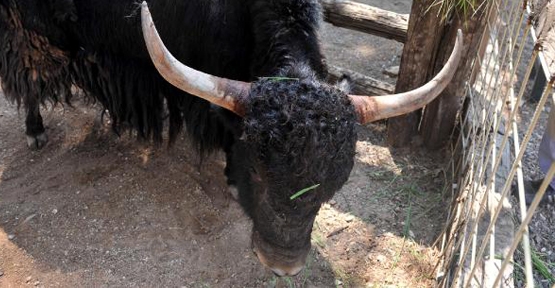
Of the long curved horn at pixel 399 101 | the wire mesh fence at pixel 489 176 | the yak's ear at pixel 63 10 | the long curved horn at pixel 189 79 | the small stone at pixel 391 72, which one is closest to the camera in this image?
the long curved horn at pixel 189 79

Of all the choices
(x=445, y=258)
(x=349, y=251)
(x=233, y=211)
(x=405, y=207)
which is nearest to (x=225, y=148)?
(x=233, y=211)

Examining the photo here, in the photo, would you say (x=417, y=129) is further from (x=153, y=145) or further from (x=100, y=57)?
(x=100, y=57)

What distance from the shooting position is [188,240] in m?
3.67

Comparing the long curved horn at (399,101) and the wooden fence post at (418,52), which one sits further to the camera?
the wooden fence post at (418,52)

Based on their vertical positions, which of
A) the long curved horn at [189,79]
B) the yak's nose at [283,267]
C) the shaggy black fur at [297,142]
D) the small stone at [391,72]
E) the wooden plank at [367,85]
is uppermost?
the long curved horn at [189,79]

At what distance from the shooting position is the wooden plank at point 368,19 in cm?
438

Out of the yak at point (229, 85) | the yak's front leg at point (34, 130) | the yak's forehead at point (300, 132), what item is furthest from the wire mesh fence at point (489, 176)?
the yak's front leg at point (34, 130)

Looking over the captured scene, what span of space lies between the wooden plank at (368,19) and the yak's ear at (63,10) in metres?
2.08

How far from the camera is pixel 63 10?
3.56 metres

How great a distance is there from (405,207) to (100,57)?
279 centimetres

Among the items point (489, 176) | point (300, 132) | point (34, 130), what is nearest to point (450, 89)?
point (489, 176)

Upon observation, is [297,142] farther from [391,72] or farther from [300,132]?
[391,72]

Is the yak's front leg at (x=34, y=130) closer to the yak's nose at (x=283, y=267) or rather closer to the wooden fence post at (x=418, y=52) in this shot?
the yak's nose at (x=283, y=267)

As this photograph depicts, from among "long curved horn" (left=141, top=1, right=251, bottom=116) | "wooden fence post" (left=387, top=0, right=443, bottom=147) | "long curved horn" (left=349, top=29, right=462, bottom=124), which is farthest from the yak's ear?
"wooden fence post" (left=387, top=0, right=443, bottom=147)
